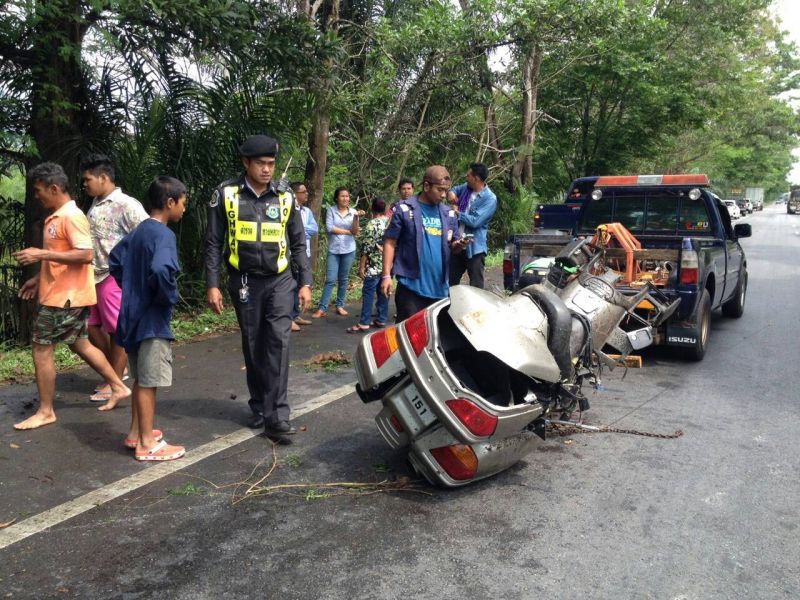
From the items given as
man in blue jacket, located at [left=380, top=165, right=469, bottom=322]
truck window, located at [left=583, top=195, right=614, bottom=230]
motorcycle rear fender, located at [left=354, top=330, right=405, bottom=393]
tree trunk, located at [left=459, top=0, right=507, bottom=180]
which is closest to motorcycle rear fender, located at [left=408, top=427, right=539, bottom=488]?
motorcycle rear fender, located at [left=354, top=330, right=405, bottom=393]

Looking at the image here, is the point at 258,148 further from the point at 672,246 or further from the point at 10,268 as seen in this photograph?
the point at 672,246

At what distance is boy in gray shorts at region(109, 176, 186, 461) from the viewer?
420cm

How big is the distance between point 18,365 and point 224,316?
280 cm

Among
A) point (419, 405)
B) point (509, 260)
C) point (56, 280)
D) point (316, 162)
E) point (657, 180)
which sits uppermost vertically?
point (316, 162)

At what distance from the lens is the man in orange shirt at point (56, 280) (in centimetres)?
473

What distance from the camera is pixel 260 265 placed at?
4711 mm

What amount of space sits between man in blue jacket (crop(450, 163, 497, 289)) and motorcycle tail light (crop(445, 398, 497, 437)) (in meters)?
3.29

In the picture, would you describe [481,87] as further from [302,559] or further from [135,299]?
[302,559]

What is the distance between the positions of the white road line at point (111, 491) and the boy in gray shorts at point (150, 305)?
134 millimetres

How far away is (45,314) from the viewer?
4.76 meters

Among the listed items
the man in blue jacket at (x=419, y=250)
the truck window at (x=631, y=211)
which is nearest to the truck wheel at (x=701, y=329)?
the truck window at (x=631, y=211)

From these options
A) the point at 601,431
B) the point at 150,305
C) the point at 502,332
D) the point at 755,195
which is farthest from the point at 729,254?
the point at 755,195

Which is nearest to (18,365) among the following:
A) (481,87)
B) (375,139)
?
(375,139)

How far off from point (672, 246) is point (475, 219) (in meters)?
2.28
